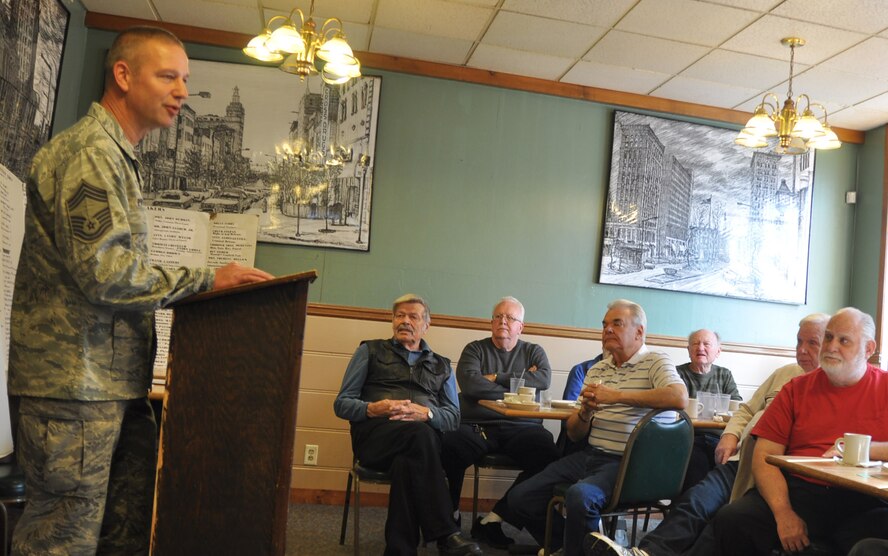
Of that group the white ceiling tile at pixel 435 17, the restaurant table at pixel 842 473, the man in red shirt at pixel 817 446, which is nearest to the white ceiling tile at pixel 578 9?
the white ceiling tile at pixel 435 17

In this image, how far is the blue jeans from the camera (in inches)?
125

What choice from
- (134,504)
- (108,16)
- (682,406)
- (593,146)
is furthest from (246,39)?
(134,504)

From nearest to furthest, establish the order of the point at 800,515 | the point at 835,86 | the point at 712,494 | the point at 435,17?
the point at 800,515
the point at 712,494
the point at 435,17
the point at 835,86

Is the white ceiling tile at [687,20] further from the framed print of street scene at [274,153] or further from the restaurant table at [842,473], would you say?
the restaurant table at [842,473]

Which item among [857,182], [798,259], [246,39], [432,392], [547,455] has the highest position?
[246,39]

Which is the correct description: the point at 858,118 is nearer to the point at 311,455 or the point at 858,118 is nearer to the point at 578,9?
the point at 578,9

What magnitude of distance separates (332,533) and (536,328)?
6.47ft

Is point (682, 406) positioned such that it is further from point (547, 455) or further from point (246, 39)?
point (246, 39)

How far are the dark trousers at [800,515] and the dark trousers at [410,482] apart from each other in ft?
3.96

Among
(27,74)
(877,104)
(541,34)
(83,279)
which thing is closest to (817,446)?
(83,279)

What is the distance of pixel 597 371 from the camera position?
152 inches

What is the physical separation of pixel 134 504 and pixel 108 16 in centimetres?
416

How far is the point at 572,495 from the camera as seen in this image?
321cm

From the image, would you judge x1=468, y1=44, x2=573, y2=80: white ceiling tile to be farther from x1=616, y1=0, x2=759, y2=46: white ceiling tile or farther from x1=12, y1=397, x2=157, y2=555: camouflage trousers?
x1=12, y1=397, x2=157, y2=555: camouflage trousers
